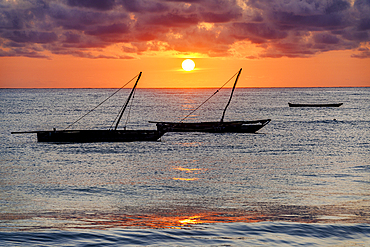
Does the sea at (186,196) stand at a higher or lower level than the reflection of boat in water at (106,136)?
lower

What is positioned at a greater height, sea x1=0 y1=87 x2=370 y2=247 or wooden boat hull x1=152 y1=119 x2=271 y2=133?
wooden boat hull x1=152 y1=119 x2=271 y2=133

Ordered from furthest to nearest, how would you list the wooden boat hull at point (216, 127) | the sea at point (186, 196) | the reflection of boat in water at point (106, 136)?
1. the wooden boat hull at point (216, 127)
2. the reflection of boat in water at point (106, 136)
3. the sea at point (186, 196)

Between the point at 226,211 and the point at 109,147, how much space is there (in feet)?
94.3

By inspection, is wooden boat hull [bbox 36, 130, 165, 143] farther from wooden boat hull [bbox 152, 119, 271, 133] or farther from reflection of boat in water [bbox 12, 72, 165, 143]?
wooden boat hull [bbox 152, 119, 271, 133]

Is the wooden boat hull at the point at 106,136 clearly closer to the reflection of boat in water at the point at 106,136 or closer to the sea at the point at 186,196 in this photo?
the reflection of boat in water at the point at 106,136

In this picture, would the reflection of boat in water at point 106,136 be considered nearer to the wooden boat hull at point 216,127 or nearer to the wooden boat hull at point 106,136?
the wooden boat hull at point 106,136

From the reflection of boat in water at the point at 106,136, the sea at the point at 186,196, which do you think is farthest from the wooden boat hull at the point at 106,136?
the sea at the point at 186,196

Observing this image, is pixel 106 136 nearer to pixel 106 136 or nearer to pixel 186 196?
pixel 106 136

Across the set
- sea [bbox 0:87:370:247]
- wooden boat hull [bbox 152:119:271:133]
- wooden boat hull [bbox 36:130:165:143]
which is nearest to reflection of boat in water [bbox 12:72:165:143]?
wooden boat hull [bbox 36:130:165:143]

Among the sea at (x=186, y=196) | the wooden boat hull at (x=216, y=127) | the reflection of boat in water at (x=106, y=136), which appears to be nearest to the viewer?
the sea at (x=186, y=196)

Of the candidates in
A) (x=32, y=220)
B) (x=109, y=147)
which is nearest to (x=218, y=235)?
(x=32, y=220)

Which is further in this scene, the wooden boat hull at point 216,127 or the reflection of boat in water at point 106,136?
the wooden boat hull at point 216,127

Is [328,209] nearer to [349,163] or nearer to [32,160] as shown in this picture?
[349,163]


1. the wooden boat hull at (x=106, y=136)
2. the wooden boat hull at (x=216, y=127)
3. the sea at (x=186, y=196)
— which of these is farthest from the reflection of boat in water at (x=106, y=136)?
the wooden boat hull at (x=216, y=127)
